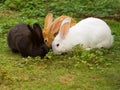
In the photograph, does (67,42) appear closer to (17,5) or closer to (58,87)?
(58,87)

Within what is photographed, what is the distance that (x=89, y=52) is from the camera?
6984 millimetres

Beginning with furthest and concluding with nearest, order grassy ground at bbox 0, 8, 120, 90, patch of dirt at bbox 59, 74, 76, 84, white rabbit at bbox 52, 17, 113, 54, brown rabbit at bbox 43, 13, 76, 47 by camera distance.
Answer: brown rabbit at bbox 43, 13, 76, 47 → white rabbit at bbox 52, 17, 113, 54 → patch of dirt at bbox 59, 74, 76, 84 → grassy ground at bbox 0, 8, 120, 90

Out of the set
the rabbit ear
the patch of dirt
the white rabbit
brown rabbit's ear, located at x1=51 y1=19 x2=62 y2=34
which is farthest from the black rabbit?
the patch of dirt

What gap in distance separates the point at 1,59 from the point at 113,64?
5.89 ft

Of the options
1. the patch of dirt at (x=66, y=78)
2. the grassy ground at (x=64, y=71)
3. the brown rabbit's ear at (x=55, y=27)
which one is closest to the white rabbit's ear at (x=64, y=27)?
the brown rabbit's ear at (x=55, y=27)

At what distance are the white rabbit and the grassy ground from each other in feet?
0.47

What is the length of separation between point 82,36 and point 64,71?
1086 millimetres

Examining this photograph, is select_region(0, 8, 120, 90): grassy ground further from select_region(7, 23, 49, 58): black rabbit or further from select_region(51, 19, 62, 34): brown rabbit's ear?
select_region(51, 19, 62, 34): brown rabbit's ear

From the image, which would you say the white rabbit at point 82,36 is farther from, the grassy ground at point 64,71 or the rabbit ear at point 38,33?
the rabbit ear at point 38,33

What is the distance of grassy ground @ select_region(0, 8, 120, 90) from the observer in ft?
18.6

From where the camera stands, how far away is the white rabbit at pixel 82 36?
7.09 meters

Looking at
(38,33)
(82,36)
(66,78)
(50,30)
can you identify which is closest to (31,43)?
(38,33)

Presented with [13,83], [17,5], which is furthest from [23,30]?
[17,5]

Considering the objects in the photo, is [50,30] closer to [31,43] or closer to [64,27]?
[64,27]
